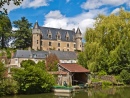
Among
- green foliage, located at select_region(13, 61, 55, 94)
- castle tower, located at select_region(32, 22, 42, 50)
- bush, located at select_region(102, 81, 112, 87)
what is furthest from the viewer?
castle tower, located at select_region(32, 22, 42, 50)

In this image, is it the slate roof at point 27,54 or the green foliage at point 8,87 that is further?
the slate roof at point 27,54

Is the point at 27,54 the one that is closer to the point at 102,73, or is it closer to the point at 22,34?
the point at 22,34

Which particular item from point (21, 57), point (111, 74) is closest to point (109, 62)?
point (111, 74)

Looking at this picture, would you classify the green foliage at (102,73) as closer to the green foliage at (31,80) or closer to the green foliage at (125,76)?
the green foliage at (125,76)

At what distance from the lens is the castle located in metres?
64.4

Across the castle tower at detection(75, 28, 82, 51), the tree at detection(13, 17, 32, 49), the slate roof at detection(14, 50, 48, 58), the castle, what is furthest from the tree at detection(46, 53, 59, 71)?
the castle tower at detection(75, 28, 82, 51)

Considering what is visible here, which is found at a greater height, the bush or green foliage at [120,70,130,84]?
green foliage at [120,70,130,84]

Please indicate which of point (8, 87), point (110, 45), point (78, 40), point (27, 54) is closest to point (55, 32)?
point (78, 40)

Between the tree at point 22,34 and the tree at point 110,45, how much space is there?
1185 inches

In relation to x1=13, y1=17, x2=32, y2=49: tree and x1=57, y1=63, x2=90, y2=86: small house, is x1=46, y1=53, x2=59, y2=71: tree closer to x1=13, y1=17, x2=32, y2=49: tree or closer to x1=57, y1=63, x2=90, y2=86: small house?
x1=57, y1=63, x2=90, y2=86: small house

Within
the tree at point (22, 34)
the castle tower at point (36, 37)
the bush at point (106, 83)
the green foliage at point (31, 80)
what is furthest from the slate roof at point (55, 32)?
the green foliage at point (31, 80)

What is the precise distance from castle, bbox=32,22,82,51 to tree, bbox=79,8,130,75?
→ 2774 centimetres

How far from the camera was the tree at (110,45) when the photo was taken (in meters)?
35.8

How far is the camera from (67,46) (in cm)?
7112
